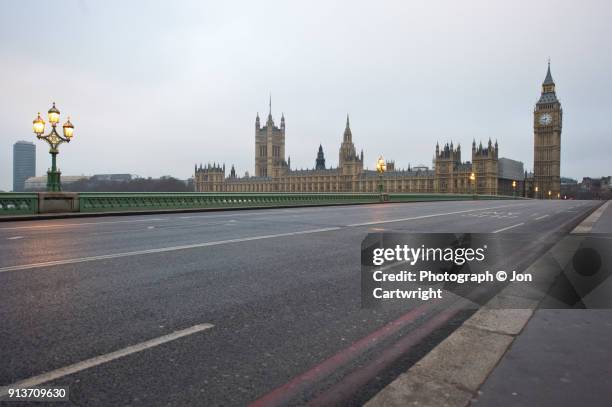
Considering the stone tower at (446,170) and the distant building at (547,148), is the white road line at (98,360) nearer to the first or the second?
the stone tower at (446,170)

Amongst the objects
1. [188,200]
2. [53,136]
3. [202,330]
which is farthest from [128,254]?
[188,200]

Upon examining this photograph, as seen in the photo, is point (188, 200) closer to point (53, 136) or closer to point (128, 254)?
point (53, 136)

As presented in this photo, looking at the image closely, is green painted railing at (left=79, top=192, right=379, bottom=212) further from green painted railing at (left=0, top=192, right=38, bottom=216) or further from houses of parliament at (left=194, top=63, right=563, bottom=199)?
houses of parliament at (left=194, top=63, right=563, bottom=199)

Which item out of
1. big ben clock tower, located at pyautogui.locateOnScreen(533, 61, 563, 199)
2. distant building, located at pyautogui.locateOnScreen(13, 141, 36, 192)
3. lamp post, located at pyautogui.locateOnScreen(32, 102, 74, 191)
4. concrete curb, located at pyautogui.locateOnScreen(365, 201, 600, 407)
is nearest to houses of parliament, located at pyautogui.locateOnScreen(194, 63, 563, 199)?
big ben clock tower, located at pyautogui.locateOnScreen(533, 61, 563, 199)

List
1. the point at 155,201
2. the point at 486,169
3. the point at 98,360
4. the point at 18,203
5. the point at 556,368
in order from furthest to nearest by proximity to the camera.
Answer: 1. the point at 486,169
2. the point at 155,201
3. the point at 18,203
4. the point at 98,360
5. the point at 556,368

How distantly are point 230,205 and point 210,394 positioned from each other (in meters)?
24.9

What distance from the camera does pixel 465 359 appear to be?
10.7 feet

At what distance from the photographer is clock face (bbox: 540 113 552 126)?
157 m

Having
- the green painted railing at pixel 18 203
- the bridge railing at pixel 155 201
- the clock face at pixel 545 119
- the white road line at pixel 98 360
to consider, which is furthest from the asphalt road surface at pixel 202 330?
the clock face at pixel 545 119

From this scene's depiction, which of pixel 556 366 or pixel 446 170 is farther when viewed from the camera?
pixel 446 170

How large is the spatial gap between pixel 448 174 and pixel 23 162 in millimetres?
152794

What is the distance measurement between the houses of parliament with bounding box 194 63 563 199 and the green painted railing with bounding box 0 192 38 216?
122 metres

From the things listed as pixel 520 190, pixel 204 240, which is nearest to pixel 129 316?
pixel 204 240

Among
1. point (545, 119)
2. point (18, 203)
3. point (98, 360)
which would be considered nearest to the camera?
point (98, 360)
